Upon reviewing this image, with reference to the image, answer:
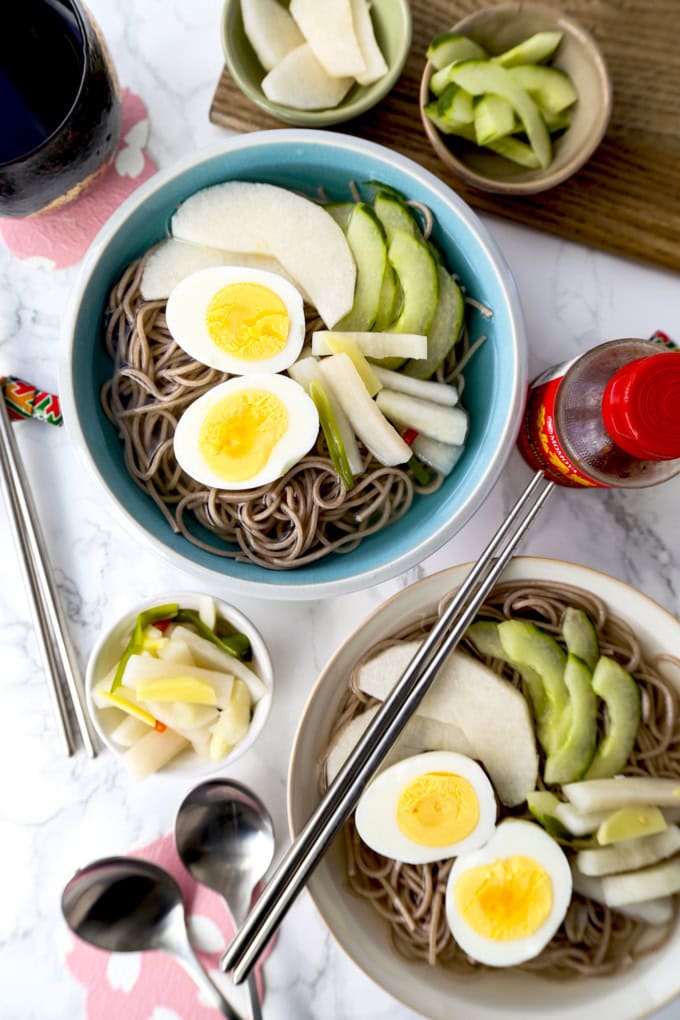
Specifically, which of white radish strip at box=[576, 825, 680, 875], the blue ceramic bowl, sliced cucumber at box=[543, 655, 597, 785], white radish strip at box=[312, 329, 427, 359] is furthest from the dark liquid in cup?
white radish strip at box=[576, 825, 680, 875]

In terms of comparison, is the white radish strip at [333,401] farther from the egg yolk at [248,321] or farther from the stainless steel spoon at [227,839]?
the stainless steel spoon at [227,839]

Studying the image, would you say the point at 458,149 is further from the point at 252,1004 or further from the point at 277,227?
the point at 252,1004

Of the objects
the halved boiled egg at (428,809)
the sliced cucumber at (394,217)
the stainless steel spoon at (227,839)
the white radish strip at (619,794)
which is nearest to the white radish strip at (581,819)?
the white radish strip at (619,794)

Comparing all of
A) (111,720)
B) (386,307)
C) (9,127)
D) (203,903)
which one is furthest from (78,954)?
(9,127)

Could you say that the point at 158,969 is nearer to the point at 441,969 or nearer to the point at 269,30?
the point at 441,969

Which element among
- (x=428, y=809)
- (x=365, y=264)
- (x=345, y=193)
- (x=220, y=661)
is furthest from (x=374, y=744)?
(x=345, y=193)
